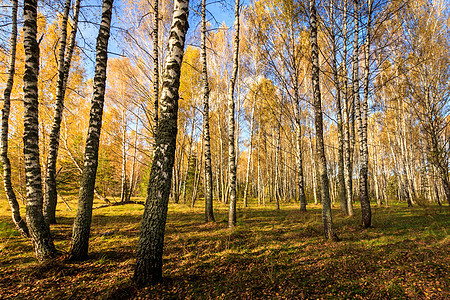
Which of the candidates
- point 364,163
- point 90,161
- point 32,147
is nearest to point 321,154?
point 364,163

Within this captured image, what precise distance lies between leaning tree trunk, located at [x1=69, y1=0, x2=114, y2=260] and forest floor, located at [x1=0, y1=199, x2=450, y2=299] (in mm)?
419

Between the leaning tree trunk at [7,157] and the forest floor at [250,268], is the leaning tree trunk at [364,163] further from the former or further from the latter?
the leaning tree trunk at [7,157]

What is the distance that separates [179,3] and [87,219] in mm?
4797

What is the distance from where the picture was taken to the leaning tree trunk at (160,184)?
3115 mm

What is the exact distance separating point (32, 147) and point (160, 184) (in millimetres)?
3193

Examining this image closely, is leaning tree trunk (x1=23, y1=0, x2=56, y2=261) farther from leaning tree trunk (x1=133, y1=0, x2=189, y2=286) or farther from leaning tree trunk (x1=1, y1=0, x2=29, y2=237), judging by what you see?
leaning tree trunk (x1=133, y1=0, x2=189, y2=286)

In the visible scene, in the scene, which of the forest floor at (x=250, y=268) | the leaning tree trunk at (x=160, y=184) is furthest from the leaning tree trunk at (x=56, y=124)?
the leaning tree trunk at (x=160, y=184)

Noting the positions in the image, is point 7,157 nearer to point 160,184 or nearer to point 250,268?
point 160,184

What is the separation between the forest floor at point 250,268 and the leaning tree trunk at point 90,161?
419mm

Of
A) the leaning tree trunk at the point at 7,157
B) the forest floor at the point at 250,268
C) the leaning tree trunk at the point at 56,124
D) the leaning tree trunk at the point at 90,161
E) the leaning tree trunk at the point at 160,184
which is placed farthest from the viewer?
the leaning tree trunk at the point at 56,124

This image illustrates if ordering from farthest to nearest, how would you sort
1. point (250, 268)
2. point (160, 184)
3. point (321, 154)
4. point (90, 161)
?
point (321, 154), point (90, 161), point (250, 268), point (160, 184)

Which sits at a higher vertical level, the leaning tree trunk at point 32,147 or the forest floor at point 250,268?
the leaning tree trunk at point 32,147

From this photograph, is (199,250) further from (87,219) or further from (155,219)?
(87,219)

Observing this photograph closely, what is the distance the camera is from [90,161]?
166 inches
